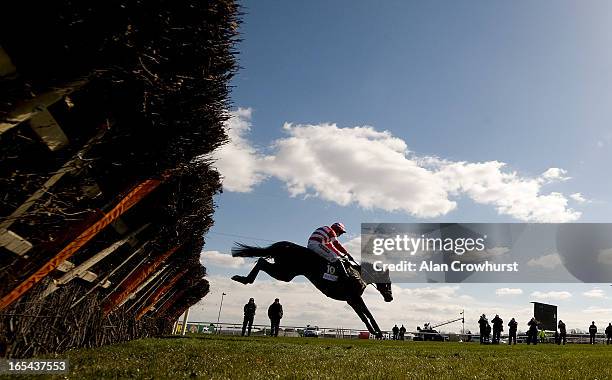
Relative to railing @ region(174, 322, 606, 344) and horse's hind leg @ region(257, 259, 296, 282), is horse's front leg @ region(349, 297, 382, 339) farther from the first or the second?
railing @ region(174, 322, 606, 344)

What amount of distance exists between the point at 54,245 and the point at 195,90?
3.14 metres

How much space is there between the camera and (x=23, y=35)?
181 inches

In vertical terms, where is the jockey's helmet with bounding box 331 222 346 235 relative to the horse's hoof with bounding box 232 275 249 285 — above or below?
above

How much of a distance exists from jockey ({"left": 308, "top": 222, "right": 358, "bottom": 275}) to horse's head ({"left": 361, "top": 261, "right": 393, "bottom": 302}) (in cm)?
62

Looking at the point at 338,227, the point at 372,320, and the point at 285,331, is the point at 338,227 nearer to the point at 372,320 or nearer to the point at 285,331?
the point at 372,320

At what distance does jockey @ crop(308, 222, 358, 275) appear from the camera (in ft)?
47.3

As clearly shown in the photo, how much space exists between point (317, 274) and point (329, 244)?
3.23 ft

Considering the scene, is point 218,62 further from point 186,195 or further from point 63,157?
point 186,195

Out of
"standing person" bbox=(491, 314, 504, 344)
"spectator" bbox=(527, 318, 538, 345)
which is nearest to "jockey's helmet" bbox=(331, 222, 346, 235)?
"standing person" bbox=(491, 314, 504, 344)

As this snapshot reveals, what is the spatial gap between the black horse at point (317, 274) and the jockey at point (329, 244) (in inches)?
8.3

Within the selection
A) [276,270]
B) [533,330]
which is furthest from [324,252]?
[533,330]

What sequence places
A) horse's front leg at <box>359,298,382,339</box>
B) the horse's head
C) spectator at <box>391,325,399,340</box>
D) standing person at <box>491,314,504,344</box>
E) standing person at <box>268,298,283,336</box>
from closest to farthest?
1. horse's front leg at <box>359,298,382,339</box>
2. the horse's head
3. standing person at <box>268,298,283,336</box>
4. standing person at <box>491,314,504,344</box>
5. spectator at <box>391,325,399,340</box>

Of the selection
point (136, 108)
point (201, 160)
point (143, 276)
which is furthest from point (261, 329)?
point (136, 108)

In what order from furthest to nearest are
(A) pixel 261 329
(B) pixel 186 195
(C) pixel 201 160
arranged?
(A) pixel 261 329
(B) pixel 186 195
(C) pixel 201 160
